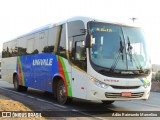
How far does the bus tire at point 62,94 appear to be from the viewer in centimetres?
1378

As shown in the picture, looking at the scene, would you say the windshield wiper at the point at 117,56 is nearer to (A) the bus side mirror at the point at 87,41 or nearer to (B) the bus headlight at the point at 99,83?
(B) the bus headlight at the point at 99,83

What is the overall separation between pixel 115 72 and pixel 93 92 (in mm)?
1020

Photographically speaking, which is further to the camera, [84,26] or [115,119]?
[84,26]

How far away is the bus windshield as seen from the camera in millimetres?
12008

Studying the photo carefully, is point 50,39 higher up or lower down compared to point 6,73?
higher up

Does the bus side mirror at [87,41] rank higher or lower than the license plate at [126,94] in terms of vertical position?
higher

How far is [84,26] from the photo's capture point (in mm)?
12531

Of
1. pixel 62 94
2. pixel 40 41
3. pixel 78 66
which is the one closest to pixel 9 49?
pixel 40 41

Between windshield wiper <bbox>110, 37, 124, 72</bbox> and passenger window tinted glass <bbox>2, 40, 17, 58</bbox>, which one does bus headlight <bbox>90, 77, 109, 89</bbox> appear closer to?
windshield wiper <bbox>110, 37, 124, 72</bbox>

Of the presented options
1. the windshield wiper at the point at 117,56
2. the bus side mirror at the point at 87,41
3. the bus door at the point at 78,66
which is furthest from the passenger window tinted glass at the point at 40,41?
the windshield wiper at the point at 117,56

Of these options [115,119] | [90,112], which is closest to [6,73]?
[90,112]

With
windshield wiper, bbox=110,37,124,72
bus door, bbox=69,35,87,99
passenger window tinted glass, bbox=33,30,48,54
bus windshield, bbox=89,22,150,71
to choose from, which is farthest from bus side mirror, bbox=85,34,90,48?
passenger window tinted glass, bbox=33,30,48,54

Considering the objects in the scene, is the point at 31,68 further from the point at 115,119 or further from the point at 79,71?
the point at 115,119

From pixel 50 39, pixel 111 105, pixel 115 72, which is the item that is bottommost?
pixel 111 105
